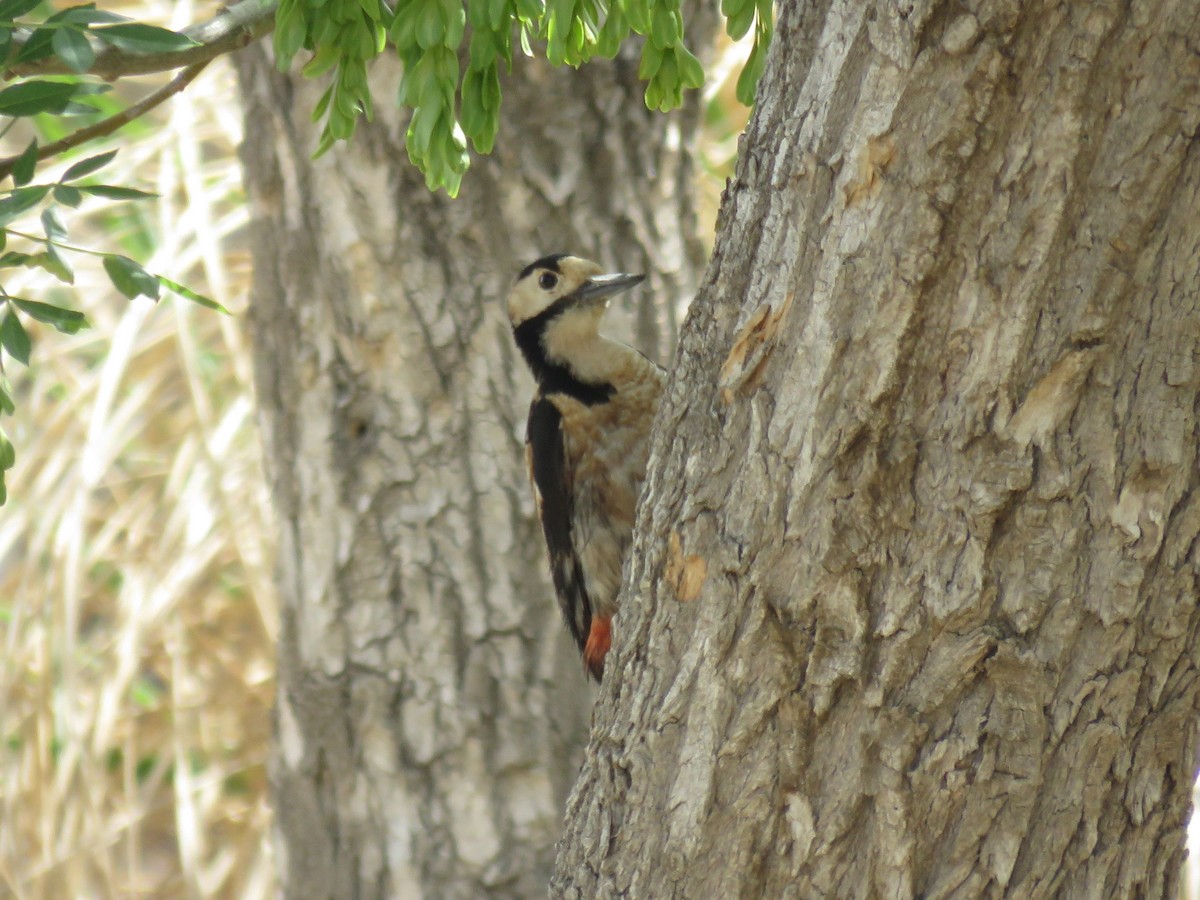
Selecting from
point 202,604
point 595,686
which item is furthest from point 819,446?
point 202,604

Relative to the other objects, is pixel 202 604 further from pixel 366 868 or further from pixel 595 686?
pixel 595 686

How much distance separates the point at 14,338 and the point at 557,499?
5.12 ft

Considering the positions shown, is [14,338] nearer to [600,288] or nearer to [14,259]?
[14,259]

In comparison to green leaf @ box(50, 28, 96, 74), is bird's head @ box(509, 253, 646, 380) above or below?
below

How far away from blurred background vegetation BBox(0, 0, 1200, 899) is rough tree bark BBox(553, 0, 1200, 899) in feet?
10.6

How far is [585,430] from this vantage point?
341 centimetres

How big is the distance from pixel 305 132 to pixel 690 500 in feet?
7.73

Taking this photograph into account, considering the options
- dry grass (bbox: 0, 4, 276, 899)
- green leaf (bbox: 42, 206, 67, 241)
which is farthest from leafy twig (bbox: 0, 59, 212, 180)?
dry grass (bbox: 0, 4, 276, 899)

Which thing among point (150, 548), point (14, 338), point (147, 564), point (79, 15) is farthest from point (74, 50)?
point (150, 548)

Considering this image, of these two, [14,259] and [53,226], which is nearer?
[14,259]

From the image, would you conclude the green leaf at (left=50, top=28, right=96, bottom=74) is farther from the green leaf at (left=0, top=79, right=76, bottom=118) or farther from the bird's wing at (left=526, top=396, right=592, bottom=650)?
the bird's wing at (left=526, top=396, right=592, bottom=650)

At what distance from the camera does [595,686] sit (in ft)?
12.1

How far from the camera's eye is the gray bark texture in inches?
146

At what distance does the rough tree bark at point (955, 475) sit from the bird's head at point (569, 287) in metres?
1.62
